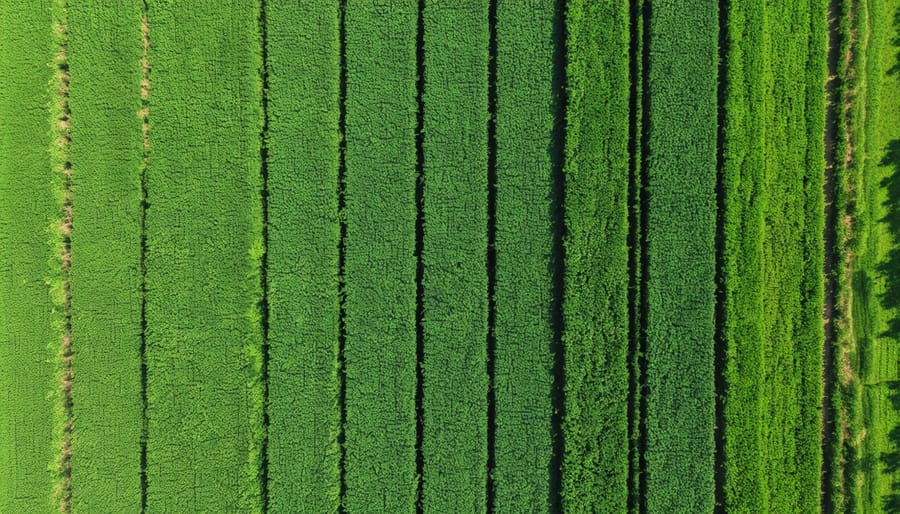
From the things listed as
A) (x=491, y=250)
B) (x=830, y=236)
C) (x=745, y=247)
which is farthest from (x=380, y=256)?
(x=830, y=236)

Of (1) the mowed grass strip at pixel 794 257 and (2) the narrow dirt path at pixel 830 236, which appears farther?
(2) the narrow dirt path at pixel 830 236

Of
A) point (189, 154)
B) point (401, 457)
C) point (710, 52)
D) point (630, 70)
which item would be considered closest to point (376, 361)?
point (401, 457)

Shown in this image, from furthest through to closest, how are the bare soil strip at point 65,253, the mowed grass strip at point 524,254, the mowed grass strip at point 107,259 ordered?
the bare soil strip at point 65,253
the mowed grass strip at point 107,259
the mowed grass strip at point 524,254

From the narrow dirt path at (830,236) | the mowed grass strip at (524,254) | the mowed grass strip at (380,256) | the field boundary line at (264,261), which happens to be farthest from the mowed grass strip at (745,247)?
the field boundary line at (264,261)

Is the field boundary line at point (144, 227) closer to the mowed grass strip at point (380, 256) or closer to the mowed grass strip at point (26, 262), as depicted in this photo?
the mowed grass strip at point (26, 262)

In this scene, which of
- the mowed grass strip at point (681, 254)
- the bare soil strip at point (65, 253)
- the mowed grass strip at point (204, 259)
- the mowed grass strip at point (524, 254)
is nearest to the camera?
the mowed grass strip at point (681, 254)

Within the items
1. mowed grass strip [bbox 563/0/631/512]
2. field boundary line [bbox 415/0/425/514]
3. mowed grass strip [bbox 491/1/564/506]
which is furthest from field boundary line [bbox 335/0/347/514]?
mowed grass strip [bbox 563/0/631/512]
